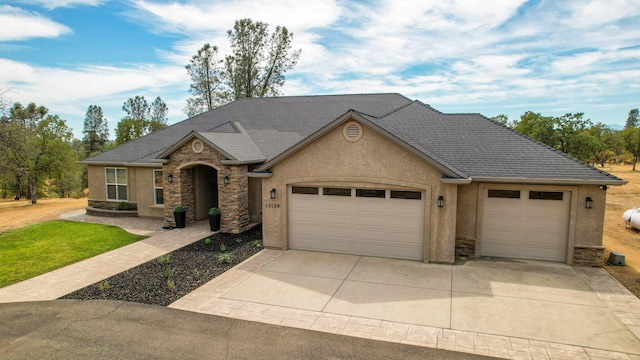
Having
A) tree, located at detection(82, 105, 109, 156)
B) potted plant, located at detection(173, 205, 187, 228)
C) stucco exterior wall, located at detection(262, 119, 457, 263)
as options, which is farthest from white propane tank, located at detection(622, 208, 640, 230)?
tree, located at detection(82, 105, 109, 156)

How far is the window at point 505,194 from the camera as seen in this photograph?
1206 centimetres

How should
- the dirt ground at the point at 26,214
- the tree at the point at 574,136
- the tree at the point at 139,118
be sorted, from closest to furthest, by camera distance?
the dirt ground at the point at 26,214 → the tree at the point at 574,136 → the tree at the point at 139,118

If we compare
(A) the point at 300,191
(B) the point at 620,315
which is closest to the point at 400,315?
(B) the point at 620,315

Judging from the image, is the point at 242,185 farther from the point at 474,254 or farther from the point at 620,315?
the point at 620,315

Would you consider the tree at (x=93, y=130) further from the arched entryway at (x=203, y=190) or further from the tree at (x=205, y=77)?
the arched entryway at (x=203, y=190)

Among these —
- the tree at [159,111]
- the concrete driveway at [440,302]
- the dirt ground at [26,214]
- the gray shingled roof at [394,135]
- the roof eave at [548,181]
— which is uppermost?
the tree at [159,111]

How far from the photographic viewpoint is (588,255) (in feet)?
38.0

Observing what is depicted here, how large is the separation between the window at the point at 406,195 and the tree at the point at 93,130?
5490 centimetres

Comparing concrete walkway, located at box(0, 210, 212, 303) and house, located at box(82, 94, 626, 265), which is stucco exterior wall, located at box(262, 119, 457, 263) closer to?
house, located at box(82, 94, 626, 265)

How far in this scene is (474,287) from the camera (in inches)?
389

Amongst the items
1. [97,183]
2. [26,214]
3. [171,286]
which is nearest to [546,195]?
[171,286]

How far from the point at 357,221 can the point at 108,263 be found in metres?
7.98

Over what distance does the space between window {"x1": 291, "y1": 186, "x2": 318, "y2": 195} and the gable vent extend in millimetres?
2122

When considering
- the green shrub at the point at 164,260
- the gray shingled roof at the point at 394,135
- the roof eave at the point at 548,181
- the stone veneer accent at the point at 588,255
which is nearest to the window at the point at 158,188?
the gray shingled roof at the point at 394,135
